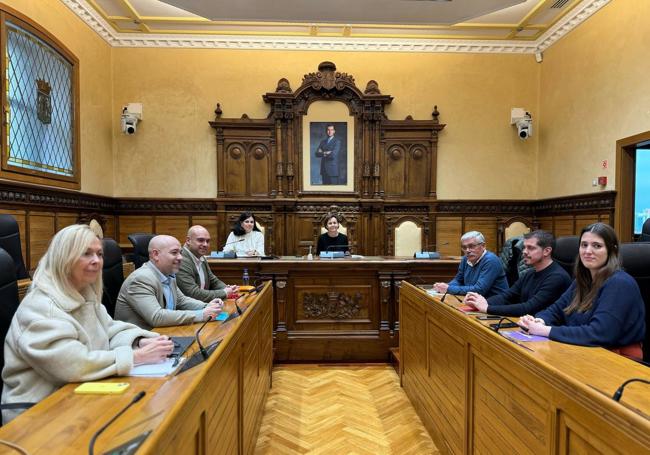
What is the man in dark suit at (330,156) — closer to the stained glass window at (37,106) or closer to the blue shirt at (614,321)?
the stained glass window at (37,106)

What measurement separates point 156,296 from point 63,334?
0.98m

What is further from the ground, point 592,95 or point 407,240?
point 592,95

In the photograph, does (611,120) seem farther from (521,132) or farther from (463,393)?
(463,393)

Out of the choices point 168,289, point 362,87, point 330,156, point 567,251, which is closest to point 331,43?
point 362,87

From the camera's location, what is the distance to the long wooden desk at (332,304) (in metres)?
4.12

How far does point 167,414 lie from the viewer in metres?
1.05

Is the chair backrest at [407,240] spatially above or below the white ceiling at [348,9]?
below

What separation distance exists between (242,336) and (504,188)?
6.43 m

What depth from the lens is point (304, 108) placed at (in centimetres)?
684

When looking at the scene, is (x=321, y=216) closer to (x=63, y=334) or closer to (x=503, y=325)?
(x=503, y=325)

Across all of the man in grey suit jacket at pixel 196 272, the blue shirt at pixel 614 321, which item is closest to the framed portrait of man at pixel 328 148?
the man in grey suit jacket at pixel 196 272

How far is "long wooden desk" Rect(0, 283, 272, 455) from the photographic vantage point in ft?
3.22

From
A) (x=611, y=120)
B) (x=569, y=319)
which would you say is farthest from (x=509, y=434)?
(x=611, y=120)

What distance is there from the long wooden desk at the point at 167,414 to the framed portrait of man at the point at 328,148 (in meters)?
5.05
